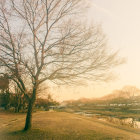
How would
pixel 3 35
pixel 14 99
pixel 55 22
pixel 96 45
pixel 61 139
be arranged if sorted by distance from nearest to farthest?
1. pixel 61 139
2. pixel 96 45
3. pixel 3 35
4. pixel 55 22
5. pixel 14 99

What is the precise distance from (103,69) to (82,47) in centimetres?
204

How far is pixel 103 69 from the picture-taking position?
9.70 m

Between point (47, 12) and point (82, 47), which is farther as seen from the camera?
point (47, 12)

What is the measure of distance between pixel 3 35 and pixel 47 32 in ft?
10.1

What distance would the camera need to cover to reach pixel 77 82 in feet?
33.5

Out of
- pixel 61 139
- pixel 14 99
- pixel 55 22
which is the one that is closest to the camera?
pixel 61 139

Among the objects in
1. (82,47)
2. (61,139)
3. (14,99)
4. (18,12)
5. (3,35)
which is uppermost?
(18,12)

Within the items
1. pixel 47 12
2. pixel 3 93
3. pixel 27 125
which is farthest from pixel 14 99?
pixel 47 12

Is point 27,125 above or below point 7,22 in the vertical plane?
below

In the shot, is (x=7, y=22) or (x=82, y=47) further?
(x=7, y=22)

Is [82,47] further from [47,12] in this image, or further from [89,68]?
[47,12]

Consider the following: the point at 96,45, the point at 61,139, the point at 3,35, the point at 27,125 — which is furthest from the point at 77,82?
the point at 3,35

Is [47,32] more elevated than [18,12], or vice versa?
[18,12]

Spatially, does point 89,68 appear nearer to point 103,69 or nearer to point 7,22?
point 103,69
